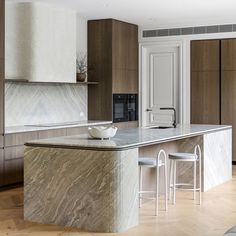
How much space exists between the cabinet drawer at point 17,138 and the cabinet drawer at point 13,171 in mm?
233

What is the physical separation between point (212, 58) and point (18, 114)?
3.76m

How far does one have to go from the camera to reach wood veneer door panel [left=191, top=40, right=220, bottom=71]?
9477 mm

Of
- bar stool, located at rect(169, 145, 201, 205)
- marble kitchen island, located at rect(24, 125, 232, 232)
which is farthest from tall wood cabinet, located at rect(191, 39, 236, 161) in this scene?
marble kitchen island, located at rect(24, 125, 232, 232)

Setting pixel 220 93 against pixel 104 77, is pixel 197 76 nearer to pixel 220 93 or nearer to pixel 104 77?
pixel 220 93

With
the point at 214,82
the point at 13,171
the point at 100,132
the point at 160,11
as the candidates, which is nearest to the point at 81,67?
the point at 160,11

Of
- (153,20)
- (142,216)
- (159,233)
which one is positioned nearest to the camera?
(159,233)

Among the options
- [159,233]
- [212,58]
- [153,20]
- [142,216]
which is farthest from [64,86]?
[159,233]

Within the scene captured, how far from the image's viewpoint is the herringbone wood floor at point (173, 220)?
192 inches

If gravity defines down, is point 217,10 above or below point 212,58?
above

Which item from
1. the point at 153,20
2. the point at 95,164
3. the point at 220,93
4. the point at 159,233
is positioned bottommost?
the point at 159,233

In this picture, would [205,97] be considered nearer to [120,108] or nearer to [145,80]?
[145,80]

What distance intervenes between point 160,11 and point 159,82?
2075 mm

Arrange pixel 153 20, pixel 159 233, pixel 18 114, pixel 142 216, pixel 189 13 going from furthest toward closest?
pixel 153 20
pixel 189 13
pixel 18 114
pixel 142 216
pixel 159 233

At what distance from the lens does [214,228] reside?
4.99 m
